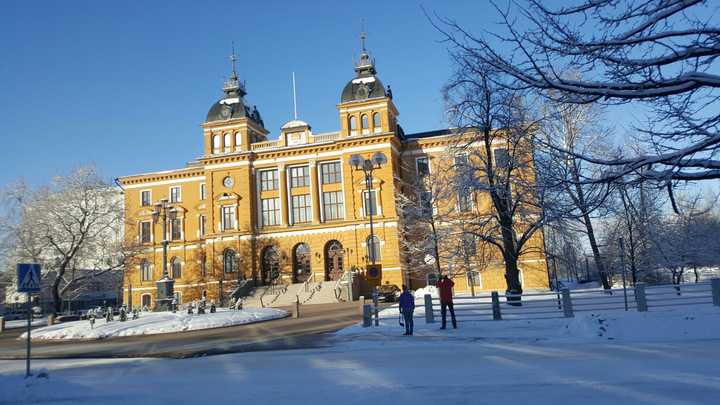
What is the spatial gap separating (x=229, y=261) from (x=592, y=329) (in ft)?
141

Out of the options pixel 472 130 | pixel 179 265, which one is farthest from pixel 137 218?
pixel 472 130

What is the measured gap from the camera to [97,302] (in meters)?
71.8

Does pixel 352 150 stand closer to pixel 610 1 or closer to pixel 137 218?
pixel 137 218

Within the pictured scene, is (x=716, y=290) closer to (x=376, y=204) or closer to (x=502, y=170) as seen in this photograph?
(x=502, y=170)

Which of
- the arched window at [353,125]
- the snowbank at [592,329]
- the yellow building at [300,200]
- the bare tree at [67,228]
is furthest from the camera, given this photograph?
the arched window at [353,125]

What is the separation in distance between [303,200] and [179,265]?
16522mm

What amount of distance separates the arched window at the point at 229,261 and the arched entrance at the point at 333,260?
30.8 ft

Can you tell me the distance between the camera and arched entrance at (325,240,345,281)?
49.8m

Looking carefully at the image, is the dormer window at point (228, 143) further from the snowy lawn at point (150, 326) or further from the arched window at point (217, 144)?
the snowy lawn at point (150, 326)

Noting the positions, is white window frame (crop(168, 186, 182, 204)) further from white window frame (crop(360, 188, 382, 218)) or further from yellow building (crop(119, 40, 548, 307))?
white window frame (crop(360, 188, 382, 218))

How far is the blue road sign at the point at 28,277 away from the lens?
38.7 ft

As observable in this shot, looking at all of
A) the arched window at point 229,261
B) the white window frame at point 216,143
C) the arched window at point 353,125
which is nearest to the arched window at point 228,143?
the white window frame at point 216,143

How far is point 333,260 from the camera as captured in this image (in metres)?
50.4

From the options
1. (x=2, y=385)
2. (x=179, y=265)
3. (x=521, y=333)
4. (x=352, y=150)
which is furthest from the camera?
(x=179, y=265)
